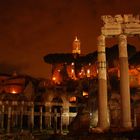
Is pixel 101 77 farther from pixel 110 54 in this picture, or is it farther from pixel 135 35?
pixel 110 54

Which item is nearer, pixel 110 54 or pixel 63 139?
pixel 63 139

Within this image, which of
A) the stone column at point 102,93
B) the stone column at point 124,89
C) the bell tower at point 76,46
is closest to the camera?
the stone column at point 124,89

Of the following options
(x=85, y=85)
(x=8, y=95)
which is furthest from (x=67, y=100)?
(x=8, y=95)

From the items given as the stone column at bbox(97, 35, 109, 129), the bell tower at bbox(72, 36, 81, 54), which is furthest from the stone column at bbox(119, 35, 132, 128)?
the bell tower at bbox(72, 36, 81, 54)

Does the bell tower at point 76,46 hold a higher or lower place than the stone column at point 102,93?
higher

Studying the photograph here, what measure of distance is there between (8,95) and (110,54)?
62.0 ft

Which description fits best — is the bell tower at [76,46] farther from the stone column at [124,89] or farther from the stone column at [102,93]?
the stone column at [124,89]

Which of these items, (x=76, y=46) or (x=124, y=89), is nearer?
(x=124, y=89)

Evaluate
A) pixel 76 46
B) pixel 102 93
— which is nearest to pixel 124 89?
pixel 102 93

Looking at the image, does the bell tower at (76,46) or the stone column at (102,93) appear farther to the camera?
the bell tower at (76,46)

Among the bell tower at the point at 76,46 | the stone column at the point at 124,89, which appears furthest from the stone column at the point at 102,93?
the bell tower at the point at 76,46

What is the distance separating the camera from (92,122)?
3350 cm

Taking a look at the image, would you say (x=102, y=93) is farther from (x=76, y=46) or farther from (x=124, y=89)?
(x=76, y=46)

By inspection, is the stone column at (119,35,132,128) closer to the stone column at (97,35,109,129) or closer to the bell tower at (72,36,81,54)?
the stone column at (97,35,109,129)
